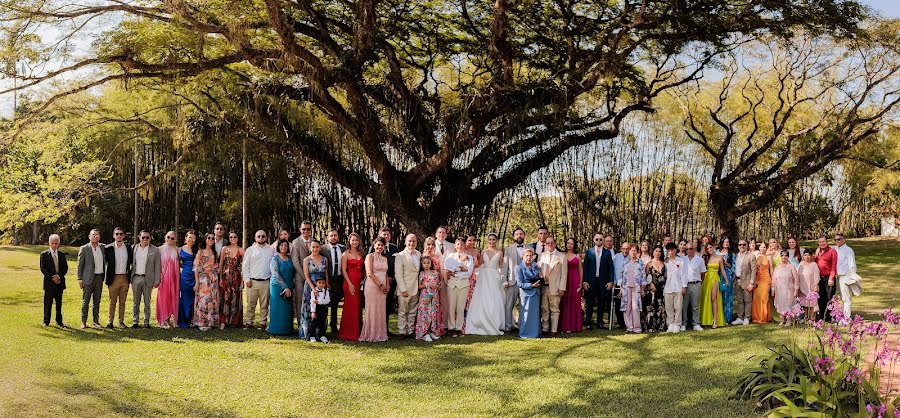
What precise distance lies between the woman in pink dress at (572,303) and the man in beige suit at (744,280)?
2.27 metres

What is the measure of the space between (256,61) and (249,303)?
3.16 meters

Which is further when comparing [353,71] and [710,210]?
[710,210]

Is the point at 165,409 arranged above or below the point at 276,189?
below

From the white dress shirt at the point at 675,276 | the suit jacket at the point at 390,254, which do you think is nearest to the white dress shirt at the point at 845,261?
the white dress shirt at the point at 675,276

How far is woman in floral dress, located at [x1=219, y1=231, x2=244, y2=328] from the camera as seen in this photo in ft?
Answer: 29.6

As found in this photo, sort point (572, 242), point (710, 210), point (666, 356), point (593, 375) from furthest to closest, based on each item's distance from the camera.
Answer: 1. point (710, 210)
2. point (572, 242)
3. point (666, 356)
4. point (593, 375)

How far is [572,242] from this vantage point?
9.28 meters

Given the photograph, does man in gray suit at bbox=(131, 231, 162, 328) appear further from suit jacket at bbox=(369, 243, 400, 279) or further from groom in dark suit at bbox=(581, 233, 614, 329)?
groom in dark suit at bbox=(581, 233, 614, 329)

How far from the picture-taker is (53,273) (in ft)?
28.3

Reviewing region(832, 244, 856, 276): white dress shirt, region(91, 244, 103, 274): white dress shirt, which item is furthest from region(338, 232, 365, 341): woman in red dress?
region(832, 244, 856, 276): white dress shirt

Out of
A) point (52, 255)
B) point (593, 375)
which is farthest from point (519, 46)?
point (52, 255)

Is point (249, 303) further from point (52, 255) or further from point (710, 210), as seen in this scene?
point (710, 210)

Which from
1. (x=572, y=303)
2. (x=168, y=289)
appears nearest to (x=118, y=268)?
(x=168, y=289)

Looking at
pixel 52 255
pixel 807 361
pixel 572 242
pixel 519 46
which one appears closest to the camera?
pixel 807 361
